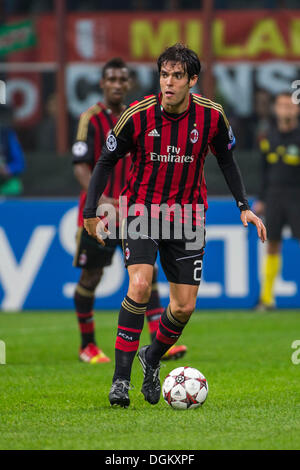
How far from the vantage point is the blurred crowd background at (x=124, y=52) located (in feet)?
45.2

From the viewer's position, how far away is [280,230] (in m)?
11.2

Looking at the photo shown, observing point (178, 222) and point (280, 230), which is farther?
point (280, 230)

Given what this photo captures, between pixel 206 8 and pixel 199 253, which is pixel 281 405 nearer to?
pixel 199 253

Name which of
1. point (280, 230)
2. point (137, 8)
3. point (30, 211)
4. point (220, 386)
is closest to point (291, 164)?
point (280, 230)

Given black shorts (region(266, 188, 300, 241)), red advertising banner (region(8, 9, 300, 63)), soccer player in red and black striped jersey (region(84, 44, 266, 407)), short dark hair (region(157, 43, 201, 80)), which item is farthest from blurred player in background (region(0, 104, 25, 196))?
short dark hair (region(157, 43, 201, 80))

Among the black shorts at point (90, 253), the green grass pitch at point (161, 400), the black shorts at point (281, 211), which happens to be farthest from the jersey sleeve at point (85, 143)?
the black shorts at point (281, 211)

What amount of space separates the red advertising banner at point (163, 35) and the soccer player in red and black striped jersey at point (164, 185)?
8.14 metres

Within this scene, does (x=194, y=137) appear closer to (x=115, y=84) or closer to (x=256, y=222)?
(x=256, y=222)

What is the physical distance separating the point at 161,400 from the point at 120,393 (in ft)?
1.59

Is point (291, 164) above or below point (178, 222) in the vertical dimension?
below

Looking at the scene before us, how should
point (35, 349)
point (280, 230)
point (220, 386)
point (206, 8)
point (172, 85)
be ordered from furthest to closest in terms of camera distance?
point (206, 8) → point (280, 230) → point (35, 349) → point (220, 386) → point (172, 85)

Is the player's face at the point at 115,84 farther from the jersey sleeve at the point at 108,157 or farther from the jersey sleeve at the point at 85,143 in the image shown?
the jersey sleeve at the point at 108,157

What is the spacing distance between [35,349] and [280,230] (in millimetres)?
3620

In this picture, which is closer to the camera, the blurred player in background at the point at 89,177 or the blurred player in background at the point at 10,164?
the blurred player in background at the point at 89,177
